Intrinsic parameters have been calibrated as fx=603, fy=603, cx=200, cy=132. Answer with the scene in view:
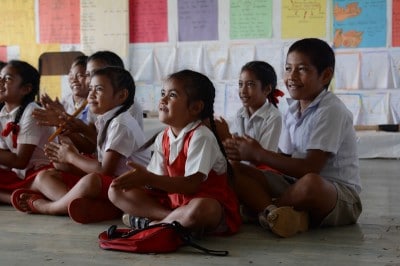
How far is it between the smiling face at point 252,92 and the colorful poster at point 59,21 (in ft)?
8.08

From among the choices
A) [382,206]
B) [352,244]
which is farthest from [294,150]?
[382,206]

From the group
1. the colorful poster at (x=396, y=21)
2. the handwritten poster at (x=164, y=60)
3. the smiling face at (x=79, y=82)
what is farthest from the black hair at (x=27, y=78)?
the colorful poster at (x=396, y=21)

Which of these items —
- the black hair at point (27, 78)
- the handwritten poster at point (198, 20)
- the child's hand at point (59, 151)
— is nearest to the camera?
the child's hand at point (59, 151)

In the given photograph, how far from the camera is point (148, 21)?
453 centimetres

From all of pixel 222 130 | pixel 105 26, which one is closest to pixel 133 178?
pixel 222 130

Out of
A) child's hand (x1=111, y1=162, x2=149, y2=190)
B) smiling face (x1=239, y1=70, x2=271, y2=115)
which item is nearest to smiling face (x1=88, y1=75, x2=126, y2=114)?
smiling face (x1=239, y1=70, x2=271, y2=115)

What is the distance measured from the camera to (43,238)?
1896 millimetres

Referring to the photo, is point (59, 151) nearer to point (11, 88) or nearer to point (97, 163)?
point (97, 163)

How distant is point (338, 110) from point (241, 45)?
2.44 meters

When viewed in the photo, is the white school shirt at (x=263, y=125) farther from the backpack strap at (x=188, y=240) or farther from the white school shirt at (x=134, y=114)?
the backpack strap at (x=188, y=240)

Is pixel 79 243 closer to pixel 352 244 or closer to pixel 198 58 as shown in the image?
pixel 352 244

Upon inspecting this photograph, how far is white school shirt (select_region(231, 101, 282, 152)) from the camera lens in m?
2.36

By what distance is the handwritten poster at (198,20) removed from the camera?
14.3ft

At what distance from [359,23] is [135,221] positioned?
2694mm
